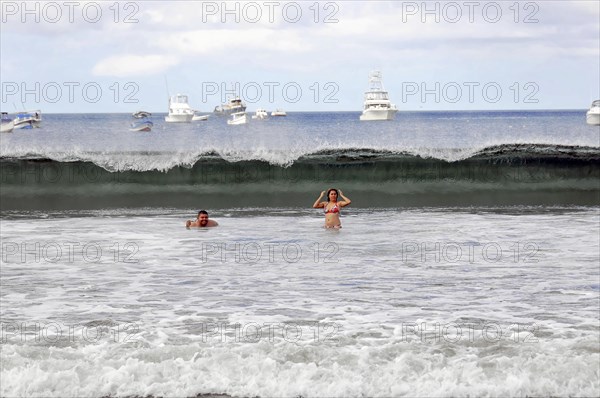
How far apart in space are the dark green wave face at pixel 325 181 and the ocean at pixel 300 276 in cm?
6

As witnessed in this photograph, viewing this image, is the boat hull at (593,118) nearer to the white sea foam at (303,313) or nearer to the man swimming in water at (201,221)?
the white sea foam at (303,313)

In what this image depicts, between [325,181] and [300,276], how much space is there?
13898 mm

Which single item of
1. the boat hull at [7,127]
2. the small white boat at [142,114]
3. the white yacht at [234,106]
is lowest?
the boat hull at [7,127]

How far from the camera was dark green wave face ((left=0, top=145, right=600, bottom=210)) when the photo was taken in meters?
23.8

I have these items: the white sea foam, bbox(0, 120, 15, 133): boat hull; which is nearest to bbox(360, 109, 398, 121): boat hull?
bbox(0, 120, 15, 133): boat hull

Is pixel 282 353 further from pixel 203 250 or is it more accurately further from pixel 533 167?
pixel 533 167

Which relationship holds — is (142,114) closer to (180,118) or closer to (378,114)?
(180,118)

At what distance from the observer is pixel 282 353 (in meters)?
7.48

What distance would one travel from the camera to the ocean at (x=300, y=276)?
23.0 ft

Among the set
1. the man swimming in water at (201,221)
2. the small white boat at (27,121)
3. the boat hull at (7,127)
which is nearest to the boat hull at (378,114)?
the small white boat at (27,121)

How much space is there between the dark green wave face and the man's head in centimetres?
639

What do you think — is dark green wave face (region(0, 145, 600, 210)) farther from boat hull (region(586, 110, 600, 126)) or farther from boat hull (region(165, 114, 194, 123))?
boat hull (region(165, 114, 194, 123))

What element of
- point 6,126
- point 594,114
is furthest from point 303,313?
point 6,126

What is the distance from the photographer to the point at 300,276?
11516 mm
